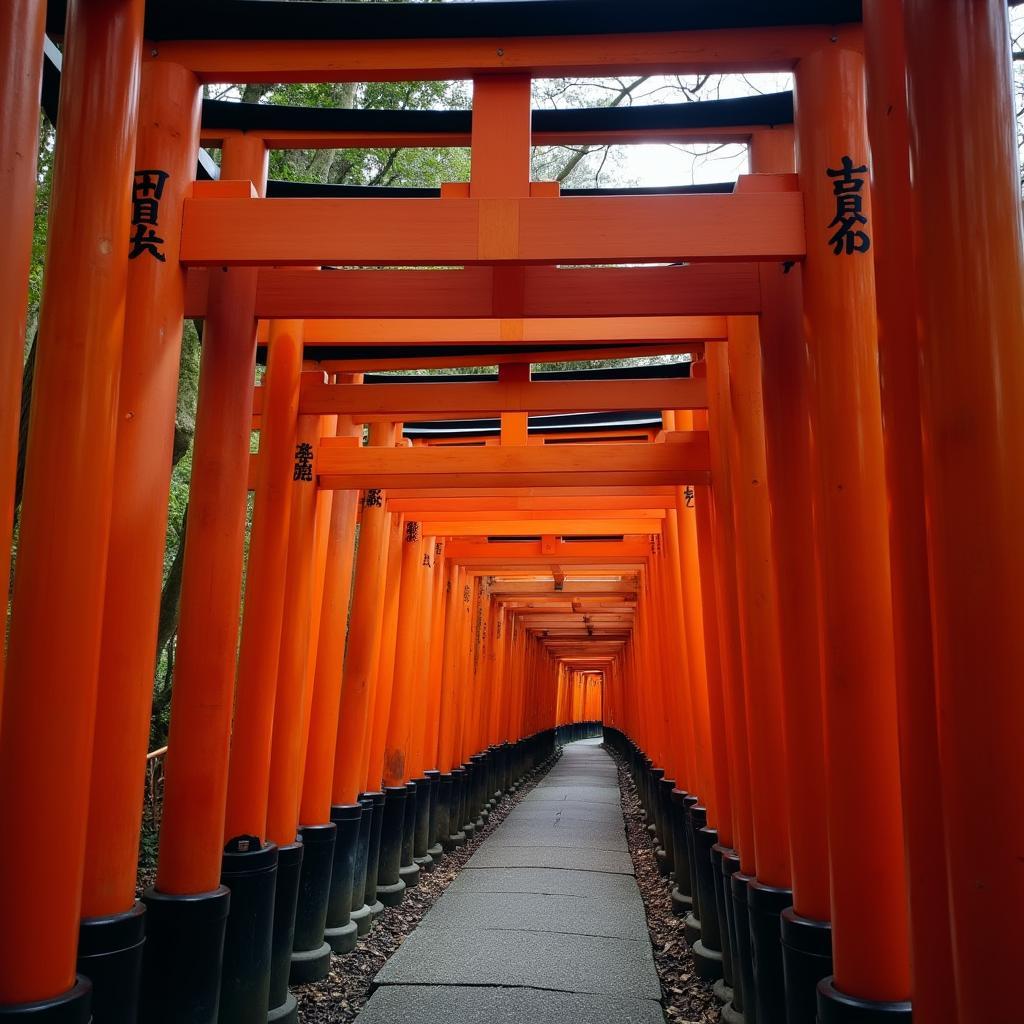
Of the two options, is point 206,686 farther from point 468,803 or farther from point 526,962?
point 468,803

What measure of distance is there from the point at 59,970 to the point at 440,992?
11.1ft

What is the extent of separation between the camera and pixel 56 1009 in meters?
2.72

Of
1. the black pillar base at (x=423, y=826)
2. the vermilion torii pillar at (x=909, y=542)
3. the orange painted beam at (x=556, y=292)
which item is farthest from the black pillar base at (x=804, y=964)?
the black pillar base at (x=423, y=826)

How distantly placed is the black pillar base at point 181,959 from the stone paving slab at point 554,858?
6.43m

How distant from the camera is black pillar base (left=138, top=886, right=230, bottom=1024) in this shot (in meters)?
3.77

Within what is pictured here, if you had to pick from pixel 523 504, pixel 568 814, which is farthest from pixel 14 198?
pixel 568 814

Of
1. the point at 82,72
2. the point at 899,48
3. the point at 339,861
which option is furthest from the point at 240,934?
the point at 899,48

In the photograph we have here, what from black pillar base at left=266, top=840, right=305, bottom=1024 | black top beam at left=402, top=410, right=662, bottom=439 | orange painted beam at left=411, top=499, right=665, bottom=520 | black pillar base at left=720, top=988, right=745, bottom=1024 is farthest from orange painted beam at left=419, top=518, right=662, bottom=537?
black pillar base at left=720, top=988, right=745, bottom=1024

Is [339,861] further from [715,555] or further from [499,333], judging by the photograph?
[499,333]

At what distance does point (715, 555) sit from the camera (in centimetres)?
595

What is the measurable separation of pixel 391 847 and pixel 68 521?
21.3 feet

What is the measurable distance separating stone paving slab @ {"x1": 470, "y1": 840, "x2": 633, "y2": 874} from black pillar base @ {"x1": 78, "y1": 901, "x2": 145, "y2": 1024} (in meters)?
7.07

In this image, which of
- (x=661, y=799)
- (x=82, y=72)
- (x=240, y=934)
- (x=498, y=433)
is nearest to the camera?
(x=82, y=72)

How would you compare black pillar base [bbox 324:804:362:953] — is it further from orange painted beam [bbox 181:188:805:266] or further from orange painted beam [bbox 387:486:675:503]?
orange painted beam [bbox 181:188:805:266]
